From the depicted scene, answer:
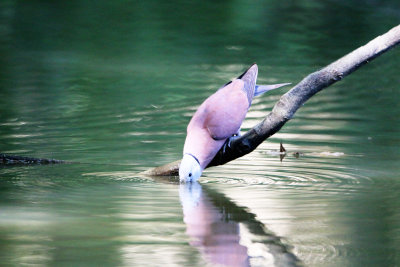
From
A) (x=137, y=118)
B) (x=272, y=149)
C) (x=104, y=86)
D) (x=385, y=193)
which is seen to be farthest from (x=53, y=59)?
(x=385, y=193)

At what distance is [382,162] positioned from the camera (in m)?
7.17

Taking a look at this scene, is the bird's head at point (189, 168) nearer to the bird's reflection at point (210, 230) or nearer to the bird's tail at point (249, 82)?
the bird's reflection at point (210, 230)

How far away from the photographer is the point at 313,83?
584 cm

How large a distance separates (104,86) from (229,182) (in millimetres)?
4861

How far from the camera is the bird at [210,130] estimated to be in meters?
6.15

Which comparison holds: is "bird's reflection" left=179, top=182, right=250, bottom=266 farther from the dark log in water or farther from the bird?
the dark log in water

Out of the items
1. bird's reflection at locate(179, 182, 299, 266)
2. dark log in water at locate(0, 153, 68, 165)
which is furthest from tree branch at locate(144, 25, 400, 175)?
dark log in water at locate(0, 153, 68, 165)

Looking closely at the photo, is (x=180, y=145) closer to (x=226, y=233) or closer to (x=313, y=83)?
(x=313, y=83)

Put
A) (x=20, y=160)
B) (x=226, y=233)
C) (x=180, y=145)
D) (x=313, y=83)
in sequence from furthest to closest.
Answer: (x=180, y=145) → (x=20, y=160) → (x=313, y=83) → (x=226, y=233)

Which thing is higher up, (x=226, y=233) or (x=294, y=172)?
(x=294, y=172)

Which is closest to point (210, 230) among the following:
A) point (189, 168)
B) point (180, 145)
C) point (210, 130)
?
point (189, 168)

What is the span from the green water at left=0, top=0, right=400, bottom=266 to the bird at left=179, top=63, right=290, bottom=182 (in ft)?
0.54

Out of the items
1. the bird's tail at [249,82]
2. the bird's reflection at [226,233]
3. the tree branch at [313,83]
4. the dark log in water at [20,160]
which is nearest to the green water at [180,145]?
the bird's reflection at [226,233]

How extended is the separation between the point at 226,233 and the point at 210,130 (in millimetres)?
1362
